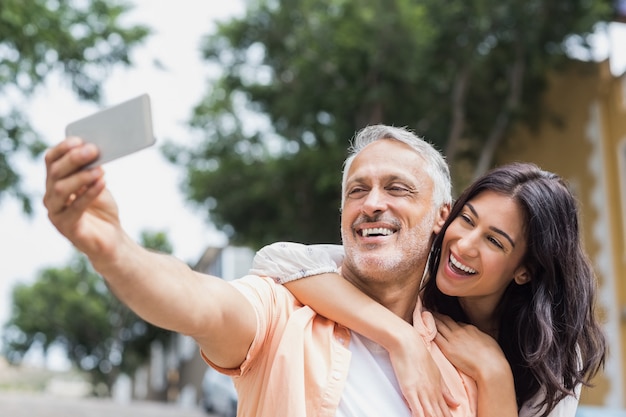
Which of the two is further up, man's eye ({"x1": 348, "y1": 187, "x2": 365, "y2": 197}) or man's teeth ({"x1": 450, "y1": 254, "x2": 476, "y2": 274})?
man's eye ({"x1": 348, "y1": 187, "x2": 365, "y2": 197})

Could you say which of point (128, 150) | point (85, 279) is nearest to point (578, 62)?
point (128, 150)

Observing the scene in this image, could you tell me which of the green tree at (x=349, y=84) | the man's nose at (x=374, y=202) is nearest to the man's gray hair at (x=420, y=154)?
the man's nose at (x=374, y=202)

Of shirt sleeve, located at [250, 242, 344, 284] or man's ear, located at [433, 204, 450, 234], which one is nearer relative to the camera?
shirt sleeve, located at [250, 242, 344, 284]

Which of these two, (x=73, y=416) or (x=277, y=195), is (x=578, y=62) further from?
(x=73, y=416)

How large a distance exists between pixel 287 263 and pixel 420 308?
0.42 m

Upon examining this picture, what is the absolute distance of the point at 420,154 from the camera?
2.54 metres

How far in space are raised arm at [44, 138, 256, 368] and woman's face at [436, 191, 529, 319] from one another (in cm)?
66

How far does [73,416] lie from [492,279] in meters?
14.9

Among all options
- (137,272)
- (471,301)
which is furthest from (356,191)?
(137,272)

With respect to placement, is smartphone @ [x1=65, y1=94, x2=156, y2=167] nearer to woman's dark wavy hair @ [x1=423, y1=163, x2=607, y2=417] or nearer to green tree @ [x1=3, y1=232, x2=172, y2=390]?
→ woman's dark wavy hair @ [x1=423, y1=163, x2=607, y2=417]

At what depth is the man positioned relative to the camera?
1.58 m

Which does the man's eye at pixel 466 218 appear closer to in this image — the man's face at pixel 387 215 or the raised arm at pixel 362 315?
the man's face at pixel 387 215

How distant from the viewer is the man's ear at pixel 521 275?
102 inches

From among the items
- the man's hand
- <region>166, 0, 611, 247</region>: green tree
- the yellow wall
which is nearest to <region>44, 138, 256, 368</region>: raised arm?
the man's hand
